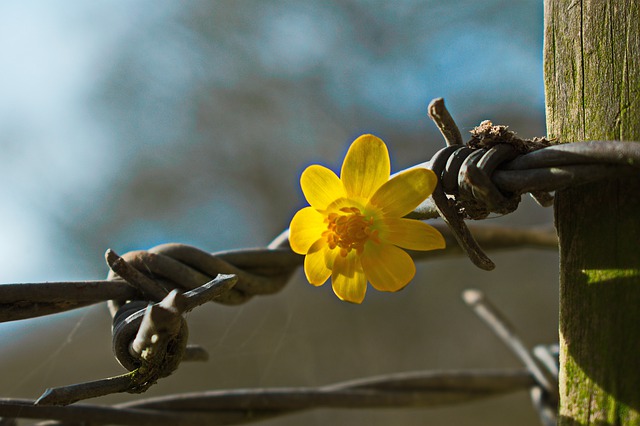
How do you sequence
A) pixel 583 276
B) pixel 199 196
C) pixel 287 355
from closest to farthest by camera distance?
pixel 583 276
pixel 287 355
pixel 199 196

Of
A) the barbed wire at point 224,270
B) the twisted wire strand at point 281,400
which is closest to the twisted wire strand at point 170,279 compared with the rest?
the barbed wire at point 224,270

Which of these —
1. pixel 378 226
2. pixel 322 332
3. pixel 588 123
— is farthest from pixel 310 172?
pixel 322 332

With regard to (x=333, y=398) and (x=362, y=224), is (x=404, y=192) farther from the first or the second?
(x=333, y=398)

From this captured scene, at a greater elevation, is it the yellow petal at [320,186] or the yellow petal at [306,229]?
the yellow petal at [320,186]

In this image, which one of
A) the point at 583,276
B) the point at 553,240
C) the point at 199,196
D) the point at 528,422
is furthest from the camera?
the point at 199,196

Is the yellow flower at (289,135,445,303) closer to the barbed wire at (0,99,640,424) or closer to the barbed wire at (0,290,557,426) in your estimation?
the barbed wire at (0,99,640,424)

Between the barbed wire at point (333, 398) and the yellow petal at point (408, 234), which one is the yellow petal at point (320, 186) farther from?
the barbed wire at point (333, 398)

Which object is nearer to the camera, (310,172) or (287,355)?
(310,172)

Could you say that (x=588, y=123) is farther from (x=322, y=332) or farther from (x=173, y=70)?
(x=173, y=70)

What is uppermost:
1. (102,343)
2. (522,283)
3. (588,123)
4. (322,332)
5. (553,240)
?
(588,123)

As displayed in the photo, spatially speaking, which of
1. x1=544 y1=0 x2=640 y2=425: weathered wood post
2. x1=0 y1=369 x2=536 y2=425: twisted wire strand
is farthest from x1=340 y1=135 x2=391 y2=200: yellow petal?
x1=0 y1=369 x2=536 y2=425: twisted wire strand
